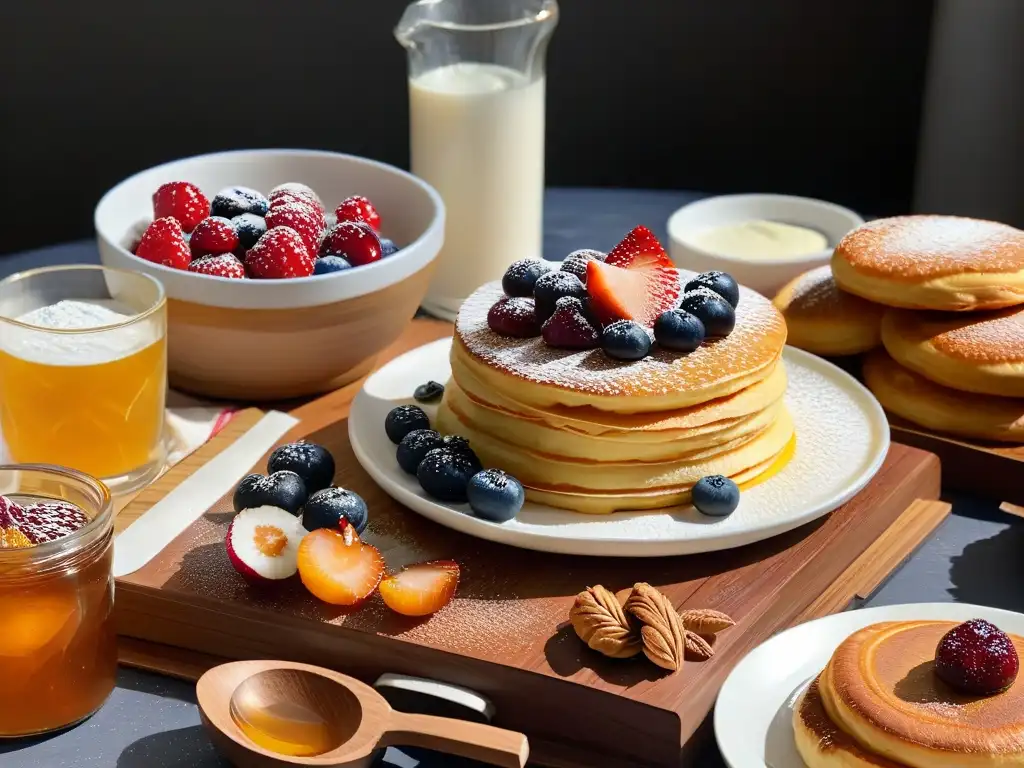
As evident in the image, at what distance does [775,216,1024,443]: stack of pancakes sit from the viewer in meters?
1.65

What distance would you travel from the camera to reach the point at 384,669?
1.30 meters

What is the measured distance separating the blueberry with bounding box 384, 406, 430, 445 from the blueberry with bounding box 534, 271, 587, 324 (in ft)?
0.63

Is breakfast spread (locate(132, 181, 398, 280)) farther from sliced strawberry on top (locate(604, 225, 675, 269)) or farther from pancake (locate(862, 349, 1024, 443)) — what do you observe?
pancake (locate(862, 349, 1024, 443))

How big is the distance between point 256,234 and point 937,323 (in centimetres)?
90

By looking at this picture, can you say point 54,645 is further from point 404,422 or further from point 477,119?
point 477,119

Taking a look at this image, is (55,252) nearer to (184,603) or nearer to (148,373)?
(148,373)

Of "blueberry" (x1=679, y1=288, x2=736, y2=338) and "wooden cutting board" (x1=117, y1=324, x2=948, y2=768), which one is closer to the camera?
"wooden cutting board" (x1=117, y1=324, x2=948, y2=768)

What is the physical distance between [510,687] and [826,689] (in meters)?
0.29

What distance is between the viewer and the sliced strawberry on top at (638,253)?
62.6 inches

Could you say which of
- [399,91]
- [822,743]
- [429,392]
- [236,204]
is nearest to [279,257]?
[236,204]

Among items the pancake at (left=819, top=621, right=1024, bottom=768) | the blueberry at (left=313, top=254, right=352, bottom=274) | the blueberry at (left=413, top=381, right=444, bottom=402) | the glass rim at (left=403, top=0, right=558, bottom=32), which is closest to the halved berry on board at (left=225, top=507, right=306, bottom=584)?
the blueberry at (left=413, top=381, right=444, bottom=402)

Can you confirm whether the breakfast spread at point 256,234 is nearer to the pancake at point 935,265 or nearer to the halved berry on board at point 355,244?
the halved berry on board at point 355,244

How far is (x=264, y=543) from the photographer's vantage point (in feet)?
4.52

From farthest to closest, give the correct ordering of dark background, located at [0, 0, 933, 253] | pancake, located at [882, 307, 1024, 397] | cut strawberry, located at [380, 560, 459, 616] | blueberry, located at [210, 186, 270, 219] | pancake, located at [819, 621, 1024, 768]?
1. dark background, located at [0, 0, 933, 253]
2. blueberry, located at [210, 186, 270, 219]
3. pancake, located at [882, 307, 1024, 397]
4. cut strawberry, located at [380, 560, 459, 616]
5. pancake, located at [819, 621, 1024, 768]
